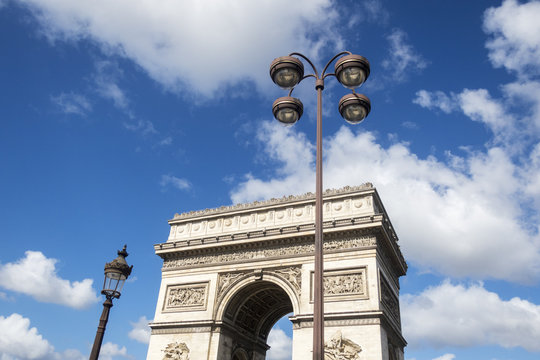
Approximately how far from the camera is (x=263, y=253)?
73.4 ft

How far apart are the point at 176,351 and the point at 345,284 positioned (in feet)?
29.1

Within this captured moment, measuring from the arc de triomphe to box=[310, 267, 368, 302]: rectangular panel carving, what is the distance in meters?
0.05

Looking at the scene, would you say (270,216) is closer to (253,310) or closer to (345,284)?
(253,310)

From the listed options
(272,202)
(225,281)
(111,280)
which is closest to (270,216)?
(272,202)

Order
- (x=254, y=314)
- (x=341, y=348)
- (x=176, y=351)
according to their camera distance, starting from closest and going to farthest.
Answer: (x=341, y=348) → (x=176, y=351) → (x=254, y=314)

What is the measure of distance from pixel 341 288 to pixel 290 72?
1308cm

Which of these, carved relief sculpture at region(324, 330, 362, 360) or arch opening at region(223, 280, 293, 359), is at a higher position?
arch opening at region(223, 280, 293, 359)

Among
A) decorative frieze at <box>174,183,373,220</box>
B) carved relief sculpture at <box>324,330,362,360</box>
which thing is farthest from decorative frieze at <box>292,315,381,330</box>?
decorative frieze at <box>174,183,373,220</box>

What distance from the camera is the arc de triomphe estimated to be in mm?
19219

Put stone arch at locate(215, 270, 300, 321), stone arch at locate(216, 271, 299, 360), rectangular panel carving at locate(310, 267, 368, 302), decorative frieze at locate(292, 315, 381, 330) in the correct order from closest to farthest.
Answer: decorative frieze at locate(292, 315, 381, 330), rectangular panel carving at locate(310, 267, 368, 302), stone arch at locate(215, 270, 300, 321), stone arch at locate(216, 271, 299, 360)

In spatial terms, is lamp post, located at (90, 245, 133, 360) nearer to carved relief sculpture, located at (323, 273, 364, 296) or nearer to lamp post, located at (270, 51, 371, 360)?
lamp post, located at (270, 51, 371, 360)

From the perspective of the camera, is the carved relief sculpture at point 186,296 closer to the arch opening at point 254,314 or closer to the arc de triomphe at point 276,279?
the arc de triomphe at point 276,279

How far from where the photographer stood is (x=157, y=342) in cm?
2195

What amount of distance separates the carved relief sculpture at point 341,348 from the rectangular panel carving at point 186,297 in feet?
22.7
